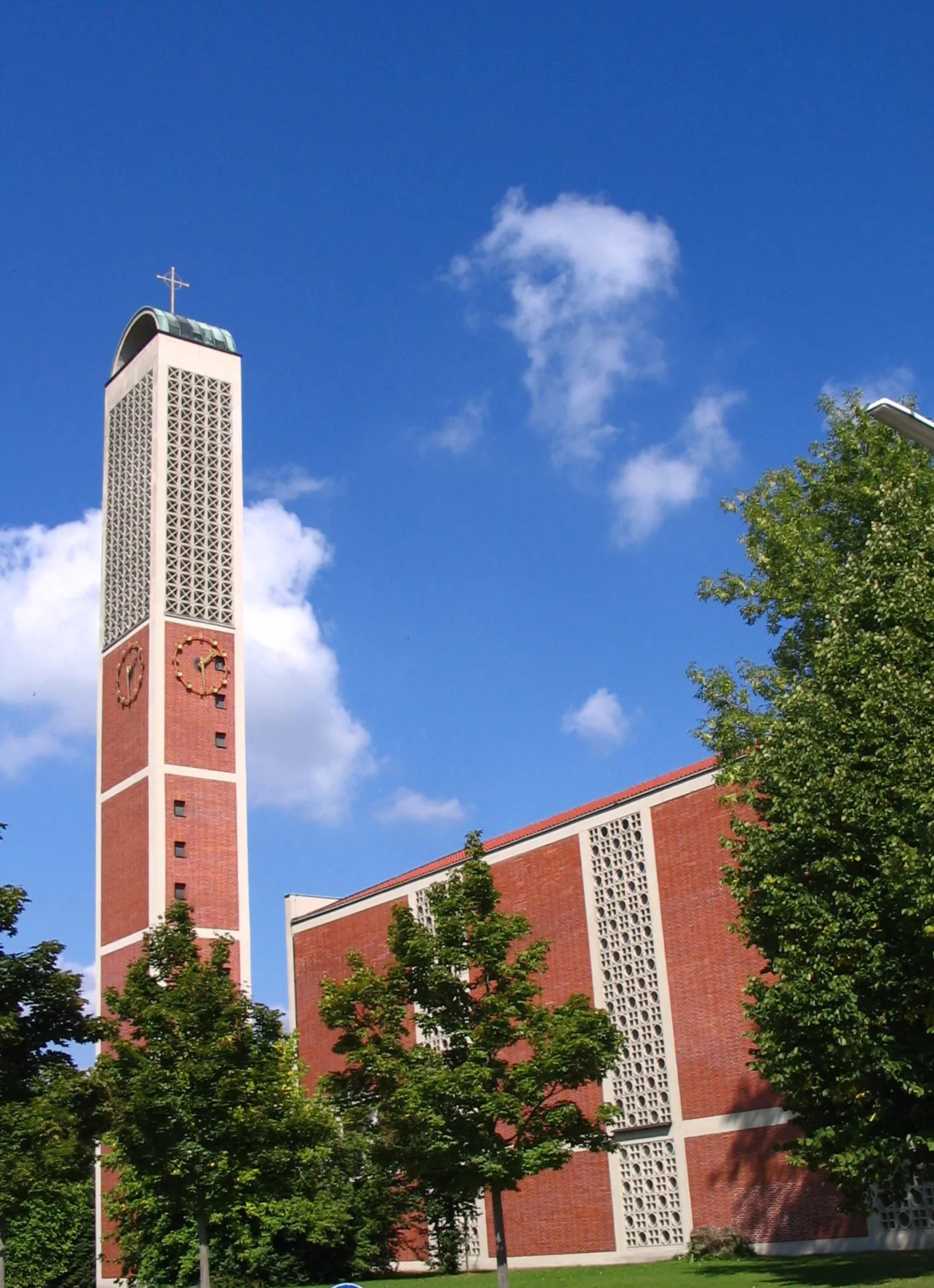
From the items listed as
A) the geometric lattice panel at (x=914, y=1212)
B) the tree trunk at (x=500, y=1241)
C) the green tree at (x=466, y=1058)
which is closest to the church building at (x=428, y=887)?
the geometric lattice panel at (x=914, y=1212)

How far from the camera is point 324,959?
47688 millimetres

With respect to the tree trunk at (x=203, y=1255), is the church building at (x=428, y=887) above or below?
above

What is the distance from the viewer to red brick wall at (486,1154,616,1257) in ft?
117

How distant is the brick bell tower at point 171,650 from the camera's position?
44000 millimetres

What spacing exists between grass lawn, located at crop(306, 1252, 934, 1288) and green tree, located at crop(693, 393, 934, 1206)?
2.34 metres

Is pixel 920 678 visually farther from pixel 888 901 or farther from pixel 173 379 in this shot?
pixel 173 379

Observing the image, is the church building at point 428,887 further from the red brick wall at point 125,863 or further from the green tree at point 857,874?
the green tree at point 857,874

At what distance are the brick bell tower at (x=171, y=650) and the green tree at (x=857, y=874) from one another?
85.2 ft

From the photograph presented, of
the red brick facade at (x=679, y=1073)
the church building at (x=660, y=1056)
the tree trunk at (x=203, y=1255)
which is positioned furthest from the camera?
the red brick facade at (x=679, y=1073)

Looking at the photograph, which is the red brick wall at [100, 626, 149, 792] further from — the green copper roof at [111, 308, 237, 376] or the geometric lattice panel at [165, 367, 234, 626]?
the green copper roof at [111, 308, 237, 376]

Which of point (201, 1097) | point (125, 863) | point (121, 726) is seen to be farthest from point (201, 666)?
point (201, 1097)

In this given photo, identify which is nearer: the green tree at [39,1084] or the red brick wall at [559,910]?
the green tree at [39,1084]

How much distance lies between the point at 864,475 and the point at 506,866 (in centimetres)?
1883

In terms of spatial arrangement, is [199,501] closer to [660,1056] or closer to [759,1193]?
[660,1056]
